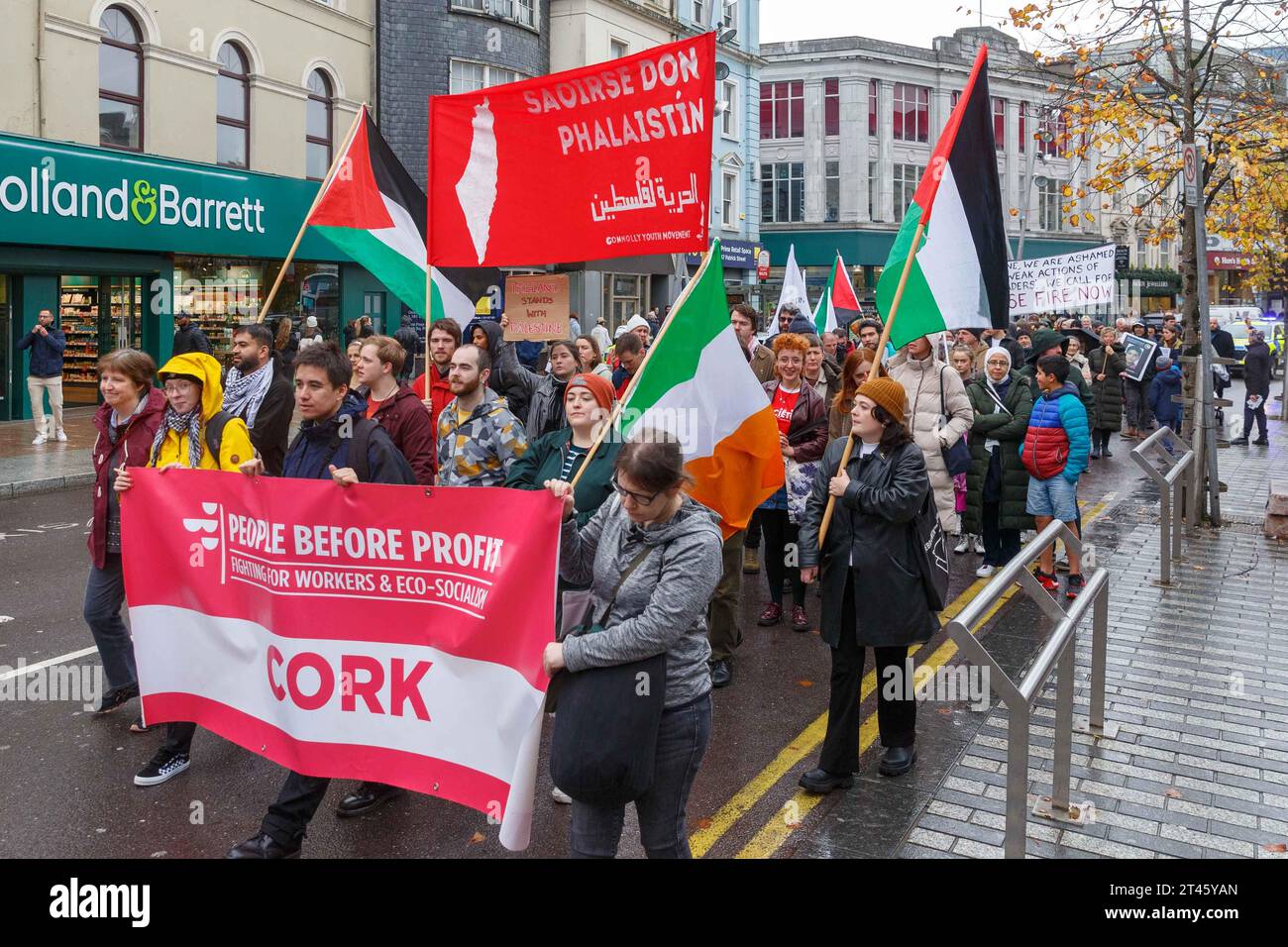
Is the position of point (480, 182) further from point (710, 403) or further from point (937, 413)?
point (937, 413)

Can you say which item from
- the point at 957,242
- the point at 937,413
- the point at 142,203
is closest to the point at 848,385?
the point at 937,413

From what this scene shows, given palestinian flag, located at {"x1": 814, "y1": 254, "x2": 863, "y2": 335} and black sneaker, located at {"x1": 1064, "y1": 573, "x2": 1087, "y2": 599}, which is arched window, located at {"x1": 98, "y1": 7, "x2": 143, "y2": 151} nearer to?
palestinian flag, located at {"x1": 814, "y1": 254, "x2": 863, "y2": 335}

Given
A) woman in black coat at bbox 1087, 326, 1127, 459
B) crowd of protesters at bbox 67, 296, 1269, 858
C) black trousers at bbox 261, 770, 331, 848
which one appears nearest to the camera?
crowd of protesters at bbox 67, 296, 1269, 858

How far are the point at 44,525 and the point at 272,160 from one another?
14.2 metres

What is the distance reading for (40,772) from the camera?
5.33m

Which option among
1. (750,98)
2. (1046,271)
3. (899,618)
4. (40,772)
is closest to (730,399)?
(899,618)

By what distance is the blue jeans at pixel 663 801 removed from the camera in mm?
3686

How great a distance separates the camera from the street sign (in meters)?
11.0

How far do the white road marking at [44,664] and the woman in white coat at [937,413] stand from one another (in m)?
6.00

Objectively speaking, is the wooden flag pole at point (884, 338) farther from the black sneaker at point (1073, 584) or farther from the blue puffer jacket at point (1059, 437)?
the black sneaker at point (1073, 584)

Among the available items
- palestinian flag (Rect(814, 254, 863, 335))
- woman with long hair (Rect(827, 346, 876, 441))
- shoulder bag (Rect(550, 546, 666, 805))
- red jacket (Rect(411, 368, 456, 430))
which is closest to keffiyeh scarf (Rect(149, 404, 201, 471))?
red jacket (Rect(411, 368, 456, 430))

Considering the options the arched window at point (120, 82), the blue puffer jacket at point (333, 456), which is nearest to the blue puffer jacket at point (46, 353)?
the arched window at point (120, 82)

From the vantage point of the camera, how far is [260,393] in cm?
745

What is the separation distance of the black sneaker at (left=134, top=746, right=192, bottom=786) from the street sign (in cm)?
1022
